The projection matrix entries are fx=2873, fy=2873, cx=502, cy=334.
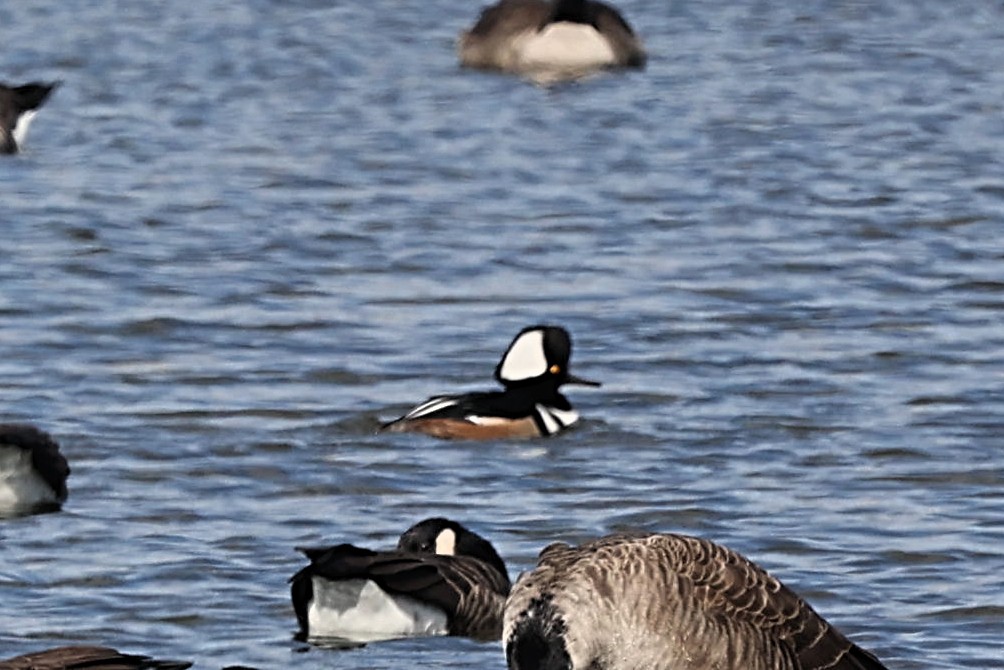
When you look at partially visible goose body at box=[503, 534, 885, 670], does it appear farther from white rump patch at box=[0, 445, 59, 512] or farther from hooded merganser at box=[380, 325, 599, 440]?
hooded merganser at box=[380, 325, 599, 440]

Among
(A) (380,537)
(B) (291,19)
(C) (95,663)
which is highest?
(C) (95,663)

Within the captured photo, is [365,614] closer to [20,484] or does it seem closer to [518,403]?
[20,484]

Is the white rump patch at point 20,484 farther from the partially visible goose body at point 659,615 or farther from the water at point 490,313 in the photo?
the partially visible goose body at point 659,615

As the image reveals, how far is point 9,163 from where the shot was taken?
72.0ft

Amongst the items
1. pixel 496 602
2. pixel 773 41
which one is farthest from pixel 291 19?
pixel 496 602

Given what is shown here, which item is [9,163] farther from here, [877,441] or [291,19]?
[877,441]

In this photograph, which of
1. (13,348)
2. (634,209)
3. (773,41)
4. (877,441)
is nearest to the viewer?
(877,441)

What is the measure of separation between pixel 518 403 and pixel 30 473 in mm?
2922

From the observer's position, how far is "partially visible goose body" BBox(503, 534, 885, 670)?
707 cm

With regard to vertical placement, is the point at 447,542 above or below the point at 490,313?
above

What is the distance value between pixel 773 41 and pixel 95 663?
67.4 ft

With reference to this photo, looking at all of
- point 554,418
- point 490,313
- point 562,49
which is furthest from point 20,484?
point 562,49

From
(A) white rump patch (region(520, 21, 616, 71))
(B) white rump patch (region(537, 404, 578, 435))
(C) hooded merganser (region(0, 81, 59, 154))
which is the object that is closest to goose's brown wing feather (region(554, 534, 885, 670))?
(B) white rump patch (region(537, 404, 578, 435))

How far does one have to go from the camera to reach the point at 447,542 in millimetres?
A: 10109
